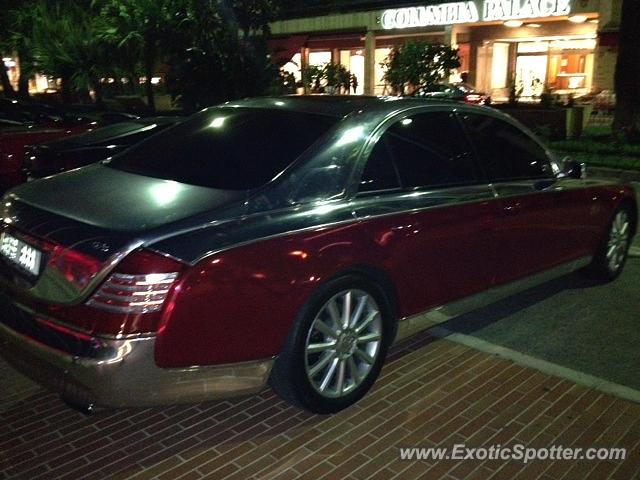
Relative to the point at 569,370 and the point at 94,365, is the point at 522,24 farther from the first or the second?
the point at 94,365

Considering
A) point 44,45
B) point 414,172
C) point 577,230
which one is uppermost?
point 44,45

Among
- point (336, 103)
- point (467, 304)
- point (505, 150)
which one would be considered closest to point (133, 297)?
point (336, 103)

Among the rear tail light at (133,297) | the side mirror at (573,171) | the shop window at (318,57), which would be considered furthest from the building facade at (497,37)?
the rear tail light at (133,297)

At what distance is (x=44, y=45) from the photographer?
57.5ft

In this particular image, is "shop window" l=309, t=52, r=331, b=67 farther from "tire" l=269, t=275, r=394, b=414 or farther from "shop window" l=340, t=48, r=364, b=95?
"tire" l=269, t=275, r=394, b=414

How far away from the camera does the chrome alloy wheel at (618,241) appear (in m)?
5.86

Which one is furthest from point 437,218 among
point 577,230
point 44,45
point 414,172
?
point 44,45

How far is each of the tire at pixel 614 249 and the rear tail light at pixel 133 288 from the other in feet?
13.8

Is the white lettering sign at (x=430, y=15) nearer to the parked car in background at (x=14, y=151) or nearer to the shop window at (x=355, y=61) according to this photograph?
the shop window at (x=355, y=61)

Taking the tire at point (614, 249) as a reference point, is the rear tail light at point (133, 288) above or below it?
above

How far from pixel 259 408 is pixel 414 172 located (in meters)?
1.66

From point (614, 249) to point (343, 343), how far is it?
341 cm

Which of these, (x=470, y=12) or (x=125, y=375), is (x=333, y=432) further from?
(x=470, y=12)

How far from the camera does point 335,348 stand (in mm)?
3617
